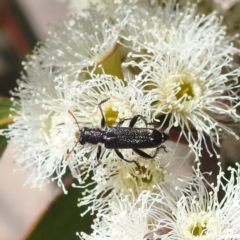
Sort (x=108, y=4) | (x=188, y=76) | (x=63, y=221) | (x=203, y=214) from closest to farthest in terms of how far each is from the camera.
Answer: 1. (x=203, y=214)
2. (x=188, y=76)
3. (x=108, y=4)
4. (x=63, y=221)

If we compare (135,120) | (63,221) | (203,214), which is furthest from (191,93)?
(63,221)

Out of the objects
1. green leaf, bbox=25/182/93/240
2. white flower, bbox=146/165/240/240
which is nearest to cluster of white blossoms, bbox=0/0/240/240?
white flower, bbox=146/165/240/240

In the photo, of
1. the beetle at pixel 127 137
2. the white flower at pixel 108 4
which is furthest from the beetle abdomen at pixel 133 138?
the white flower at pixel 108 4

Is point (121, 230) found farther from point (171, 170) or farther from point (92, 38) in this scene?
point (92, 38)

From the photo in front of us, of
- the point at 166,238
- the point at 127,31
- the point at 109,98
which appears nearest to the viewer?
the point at 166,238

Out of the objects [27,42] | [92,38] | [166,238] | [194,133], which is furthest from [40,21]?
[166,238]

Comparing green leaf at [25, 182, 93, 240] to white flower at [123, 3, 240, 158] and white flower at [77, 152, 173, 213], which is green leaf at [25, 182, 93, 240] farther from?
white flower at [123, 3, 240, 158]

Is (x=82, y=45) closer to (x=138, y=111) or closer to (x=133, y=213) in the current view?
(x=138, y=111)
